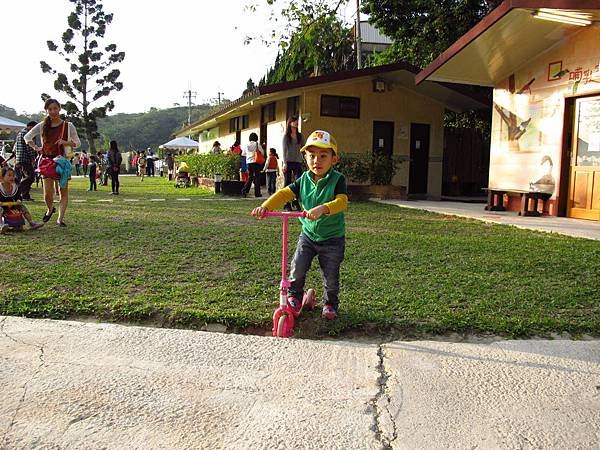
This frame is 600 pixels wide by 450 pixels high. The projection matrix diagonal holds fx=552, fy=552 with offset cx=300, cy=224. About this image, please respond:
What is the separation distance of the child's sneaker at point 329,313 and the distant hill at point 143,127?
266 feet

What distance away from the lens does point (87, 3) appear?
4419cm

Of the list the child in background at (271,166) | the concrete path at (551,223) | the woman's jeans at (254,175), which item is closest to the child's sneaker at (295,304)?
the concrete path at (551,223)

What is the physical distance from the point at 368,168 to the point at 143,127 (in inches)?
3345

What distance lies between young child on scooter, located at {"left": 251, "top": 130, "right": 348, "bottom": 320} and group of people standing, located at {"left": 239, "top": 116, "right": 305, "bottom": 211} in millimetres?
6543

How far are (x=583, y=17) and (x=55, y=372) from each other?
9.75 meters

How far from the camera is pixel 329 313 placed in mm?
3750

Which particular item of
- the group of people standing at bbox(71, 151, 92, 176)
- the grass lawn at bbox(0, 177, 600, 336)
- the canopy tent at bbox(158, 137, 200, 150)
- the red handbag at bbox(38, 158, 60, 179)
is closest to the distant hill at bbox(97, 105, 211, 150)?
the group of people standing at bbox(71, 151, 92, 176)

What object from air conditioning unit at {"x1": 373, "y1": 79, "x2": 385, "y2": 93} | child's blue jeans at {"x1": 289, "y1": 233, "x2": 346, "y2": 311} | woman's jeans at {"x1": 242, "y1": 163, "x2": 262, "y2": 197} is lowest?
child's blue jeans at {"x1": 289, "y1": 233, "x2": 346, "y2": 311}

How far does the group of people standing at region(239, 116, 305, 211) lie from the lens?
10.7 meters

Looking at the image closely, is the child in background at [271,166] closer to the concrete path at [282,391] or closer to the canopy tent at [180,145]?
the concrete path at [282,391]

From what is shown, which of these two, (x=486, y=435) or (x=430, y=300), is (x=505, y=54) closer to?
(x=430, y=300)

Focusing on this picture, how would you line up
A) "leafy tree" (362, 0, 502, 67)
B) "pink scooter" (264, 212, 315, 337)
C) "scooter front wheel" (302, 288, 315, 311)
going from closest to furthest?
"pink scooter" (264, 212, 315, 337), "scooter front wheel" (302, 288, 315, 311), "leafy tree" (362, 0, 502, 67)

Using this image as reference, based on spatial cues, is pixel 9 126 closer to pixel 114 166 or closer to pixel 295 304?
pixel 114 166

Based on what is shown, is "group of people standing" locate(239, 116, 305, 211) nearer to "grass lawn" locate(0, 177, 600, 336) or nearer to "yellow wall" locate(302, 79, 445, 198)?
"yellow wall" locate(302, 79, 445, 198)
